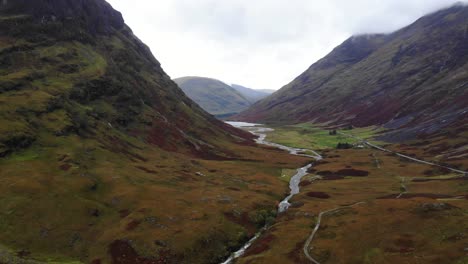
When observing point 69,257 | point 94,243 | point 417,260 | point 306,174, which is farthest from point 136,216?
point 306,174

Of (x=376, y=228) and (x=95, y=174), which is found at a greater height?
(x=95, y=174)

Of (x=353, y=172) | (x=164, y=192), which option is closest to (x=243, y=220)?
(x=164, y=192)

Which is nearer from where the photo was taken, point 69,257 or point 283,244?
point 69,257

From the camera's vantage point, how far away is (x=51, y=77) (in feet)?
557

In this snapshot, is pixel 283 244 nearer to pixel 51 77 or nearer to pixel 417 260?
pixel 417 260

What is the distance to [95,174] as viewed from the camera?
10894cm

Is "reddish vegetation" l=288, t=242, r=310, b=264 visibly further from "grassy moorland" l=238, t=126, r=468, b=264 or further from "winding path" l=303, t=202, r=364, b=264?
"winding path" l=303, t=202, r=364, b=264

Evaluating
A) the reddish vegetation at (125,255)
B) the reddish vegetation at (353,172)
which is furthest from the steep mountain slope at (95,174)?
the reddish vegetation at (353,172)

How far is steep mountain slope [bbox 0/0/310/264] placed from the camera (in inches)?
3115

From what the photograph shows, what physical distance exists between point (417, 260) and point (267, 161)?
12927cm

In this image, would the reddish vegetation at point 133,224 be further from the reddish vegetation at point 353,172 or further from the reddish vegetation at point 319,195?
the reddish vegetation at point 353,172

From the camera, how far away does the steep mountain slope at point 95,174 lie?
260ft

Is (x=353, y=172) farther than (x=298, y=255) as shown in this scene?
Yes

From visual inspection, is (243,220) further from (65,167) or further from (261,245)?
(65,167)
